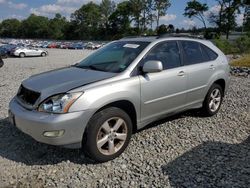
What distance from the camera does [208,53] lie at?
5.75 meters

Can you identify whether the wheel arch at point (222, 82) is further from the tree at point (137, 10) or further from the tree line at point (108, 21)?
the tree at point (137, 10)

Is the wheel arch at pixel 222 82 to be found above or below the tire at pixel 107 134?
above

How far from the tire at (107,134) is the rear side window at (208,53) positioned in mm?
2392

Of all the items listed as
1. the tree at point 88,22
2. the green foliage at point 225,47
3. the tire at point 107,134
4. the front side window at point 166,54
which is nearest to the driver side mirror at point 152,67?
the front side window at point 166,54

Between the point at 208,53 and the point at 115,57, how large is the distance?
205 centimetres

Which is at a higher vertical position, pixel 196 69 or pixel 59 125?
pixel 196 69

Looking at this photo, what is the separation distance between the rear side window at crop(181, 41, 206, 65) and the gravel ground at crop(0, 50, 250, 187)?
118 cm

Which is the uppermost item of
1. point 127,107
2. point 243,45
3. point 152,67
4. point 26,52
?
point 152,67

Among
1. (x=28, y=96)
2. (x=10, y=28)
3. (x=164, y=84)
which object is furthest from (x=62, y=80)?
(x=10, y=28)

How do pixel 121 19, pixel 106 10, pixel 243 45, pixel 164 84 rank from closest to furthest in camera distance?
pixel 164 84
pixel 243 45
pixel 121 19
pixel 106 10

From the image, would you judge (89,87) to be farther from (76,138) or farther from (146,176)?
(146,176)

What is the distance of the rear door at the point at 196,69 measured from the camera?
5.14m

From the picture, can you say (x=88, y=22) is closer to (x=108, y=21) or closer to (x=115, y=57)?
(x=108, y=21)

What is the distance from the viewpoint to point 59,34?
112312mm
